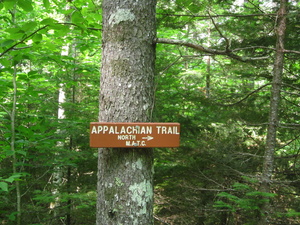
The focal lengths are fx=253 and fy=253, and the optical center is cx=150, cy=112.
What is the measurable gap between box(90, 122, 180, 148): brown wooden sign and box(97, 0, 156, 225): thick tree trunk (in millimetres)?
116

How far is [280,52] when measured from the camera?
12.9ft

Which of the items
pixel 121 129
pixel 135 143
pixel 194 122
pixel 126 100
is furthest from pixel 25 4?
pixel 194 122

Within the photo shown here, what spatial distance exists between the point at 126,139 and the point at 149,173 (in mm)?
376

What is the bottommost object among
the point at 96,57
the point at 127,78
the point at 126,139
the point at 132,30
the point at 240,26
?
the point at 126,139

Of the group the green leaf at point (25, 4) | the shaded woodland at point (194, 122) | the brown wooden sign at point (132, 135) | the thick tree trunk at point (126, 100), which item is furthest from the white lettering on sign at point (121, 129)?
the shaded woodland at point (194, 122)

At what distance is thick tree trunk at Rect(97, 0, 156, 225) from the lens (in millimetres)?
2023

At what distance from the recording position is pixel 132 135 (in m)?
1.99

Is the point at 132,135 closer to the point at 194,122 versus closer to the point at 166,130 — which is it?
the point at 166,130

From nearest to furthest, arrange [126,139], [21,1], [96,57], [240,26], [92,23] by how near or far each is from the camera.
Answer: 1. [126,139]
2. [21,1]
3. [92,23]
4. [240,26]
5. [96,57]

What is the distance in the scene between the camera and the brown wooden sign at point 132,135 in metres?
1.95

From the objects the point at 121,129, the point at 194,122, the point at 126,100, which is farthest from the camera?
the point at 194,122

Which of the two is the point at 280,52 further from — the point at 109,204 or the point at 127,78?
the point at 109,204

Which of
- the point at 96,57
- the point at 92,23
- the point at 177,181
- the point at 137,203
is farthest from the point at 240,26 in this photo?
the point at 96,57

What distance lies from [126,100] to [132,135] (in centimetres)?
30
